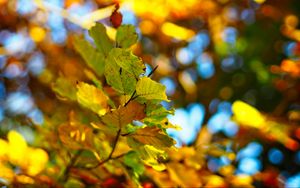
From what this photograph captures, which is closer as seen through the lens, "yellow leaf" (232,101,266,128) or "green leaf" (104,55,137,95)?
"green leaf" (104,55,137,95)

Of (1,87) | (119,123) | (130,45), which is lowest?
(119,123)

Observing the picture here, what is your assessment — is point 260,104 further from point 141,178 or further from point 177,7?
point 141,178

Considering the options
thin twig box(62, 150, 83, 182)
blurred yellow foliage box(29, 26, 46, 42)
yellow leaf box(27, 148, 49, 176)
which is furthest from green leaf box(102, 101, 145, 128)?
blurred yellow foliage box(29, 26, 46, 42)

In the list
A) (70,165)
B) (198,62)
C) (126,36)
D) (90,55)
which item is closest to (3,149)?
(70,165)

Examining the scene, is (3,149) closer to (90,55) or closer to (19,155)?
(19,155)

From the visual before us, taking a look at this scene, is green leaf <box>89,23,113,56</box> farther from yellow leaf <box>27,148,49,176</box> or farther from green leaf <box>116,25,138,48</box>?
yellow leaf <box>27,148,49,176</box>

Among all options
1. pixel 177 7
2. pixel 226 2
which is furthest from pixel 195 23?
pixel 177 7
